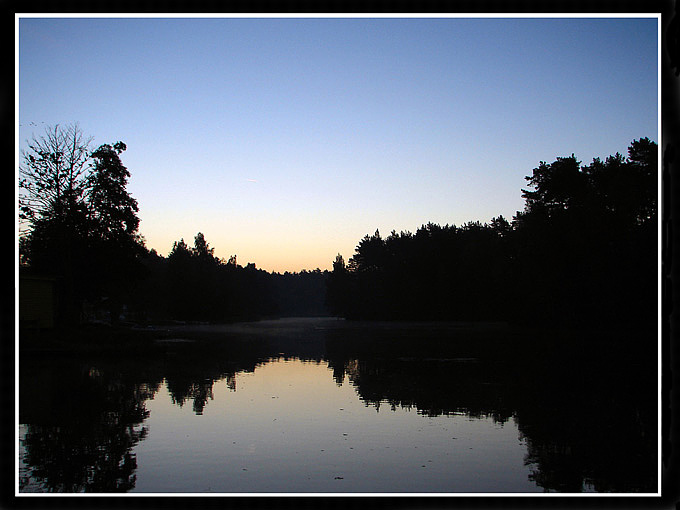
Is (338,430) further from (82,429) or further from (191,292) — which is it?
(191,292)

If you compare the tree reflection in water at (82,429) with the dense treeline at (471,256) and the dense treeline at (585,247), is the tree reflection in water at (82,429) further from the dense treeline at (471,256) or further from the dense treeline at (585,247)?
the dense treeline at (585,247)

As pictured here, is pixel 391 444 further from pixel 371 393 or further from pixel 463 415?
pixel 371 393

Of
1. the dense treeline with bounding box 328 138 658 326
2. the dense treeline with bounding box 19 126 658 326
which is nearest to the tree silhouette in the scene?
the dense treeline with bounding box 19 126 658 326

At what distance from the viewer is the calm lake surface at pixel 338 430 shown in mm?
10211

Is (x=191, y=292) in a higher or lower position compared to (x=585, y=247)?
lower

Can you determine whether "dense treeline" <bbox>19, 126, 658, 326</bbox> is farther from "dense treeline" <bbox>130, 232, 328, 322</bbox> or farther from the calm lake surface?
the calm lake surface

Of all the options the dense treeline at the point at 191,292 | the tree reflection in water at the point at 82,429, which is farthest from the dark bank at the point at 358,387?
the dense treeline at the point at 191,292

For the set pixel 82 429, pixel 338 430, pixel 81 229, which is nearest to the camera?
pixel 82 429

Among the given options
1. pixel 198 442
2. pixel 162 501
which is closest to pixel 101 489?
pixel 198 442

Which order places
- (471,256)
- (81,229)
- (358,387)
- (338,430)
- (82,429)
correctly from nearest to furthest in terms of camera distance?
1. (82,429)
2. (338,430)
3. (358,387)
4. (81,229)
5. (471,256)

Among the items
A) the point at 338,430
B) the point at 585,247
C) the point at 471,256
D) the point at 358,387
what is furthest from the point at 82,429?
the point at 471,256

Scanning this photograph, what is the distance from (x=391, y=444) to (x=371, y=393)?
7801 millimetres

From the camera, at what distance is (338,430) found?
47.5 ft
